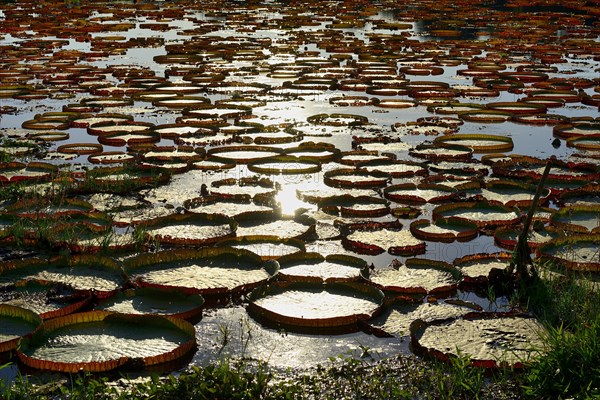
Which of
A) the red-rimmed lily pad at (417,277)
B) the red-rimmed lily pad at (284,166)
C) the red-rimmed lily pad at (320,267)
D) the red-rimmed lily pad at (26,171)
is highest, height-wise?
the red-rimmed lily pad at (26,171)

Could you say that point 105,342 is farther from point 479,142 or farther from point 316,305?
point 479,142

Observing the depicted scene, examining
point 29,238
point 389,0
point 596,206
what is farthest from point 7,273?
point 389,0

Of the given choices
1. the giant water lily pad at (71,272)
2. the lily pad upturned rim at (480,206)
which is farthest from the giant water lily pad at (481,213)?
the giant water lily pad at (71,272)

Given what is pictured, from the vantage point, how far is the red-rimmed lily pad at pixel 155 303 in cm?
453

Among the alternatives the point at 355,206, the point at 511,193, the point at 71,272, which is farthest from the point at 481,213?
the point at 71,272

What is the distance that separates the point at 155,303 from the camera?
464 cm

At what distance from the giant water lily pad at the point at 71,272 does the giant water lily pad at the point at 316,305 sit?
0.86 metres

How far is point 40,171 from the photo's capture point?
7305 millimetres

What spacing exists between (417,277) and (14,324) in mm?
2207

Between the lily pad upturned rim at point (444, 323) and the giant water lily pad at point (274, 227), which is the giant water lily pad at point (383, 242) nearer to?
the giant water lily pad at point (274, 227)

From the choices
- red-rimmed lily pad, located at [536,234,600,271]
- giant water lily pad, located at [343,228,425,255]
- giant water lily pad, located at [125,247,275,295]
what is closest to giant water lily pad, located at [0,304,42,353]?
giant water lily pad, located at [125,247,275,295]

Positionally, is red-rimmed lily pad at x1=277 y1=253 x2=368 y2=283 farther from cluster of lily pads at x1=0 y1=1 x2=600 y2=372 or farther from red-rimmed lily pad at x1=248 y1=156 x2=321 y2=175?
red-rimmed lily pad at x1=248 y1=156 x2=321 y2=175

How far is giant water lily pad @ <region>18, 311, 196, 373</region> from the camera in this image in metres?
3.93

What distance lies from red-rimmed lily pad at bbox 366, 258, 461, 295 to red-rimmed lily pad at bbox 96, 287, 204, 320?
1045mm
